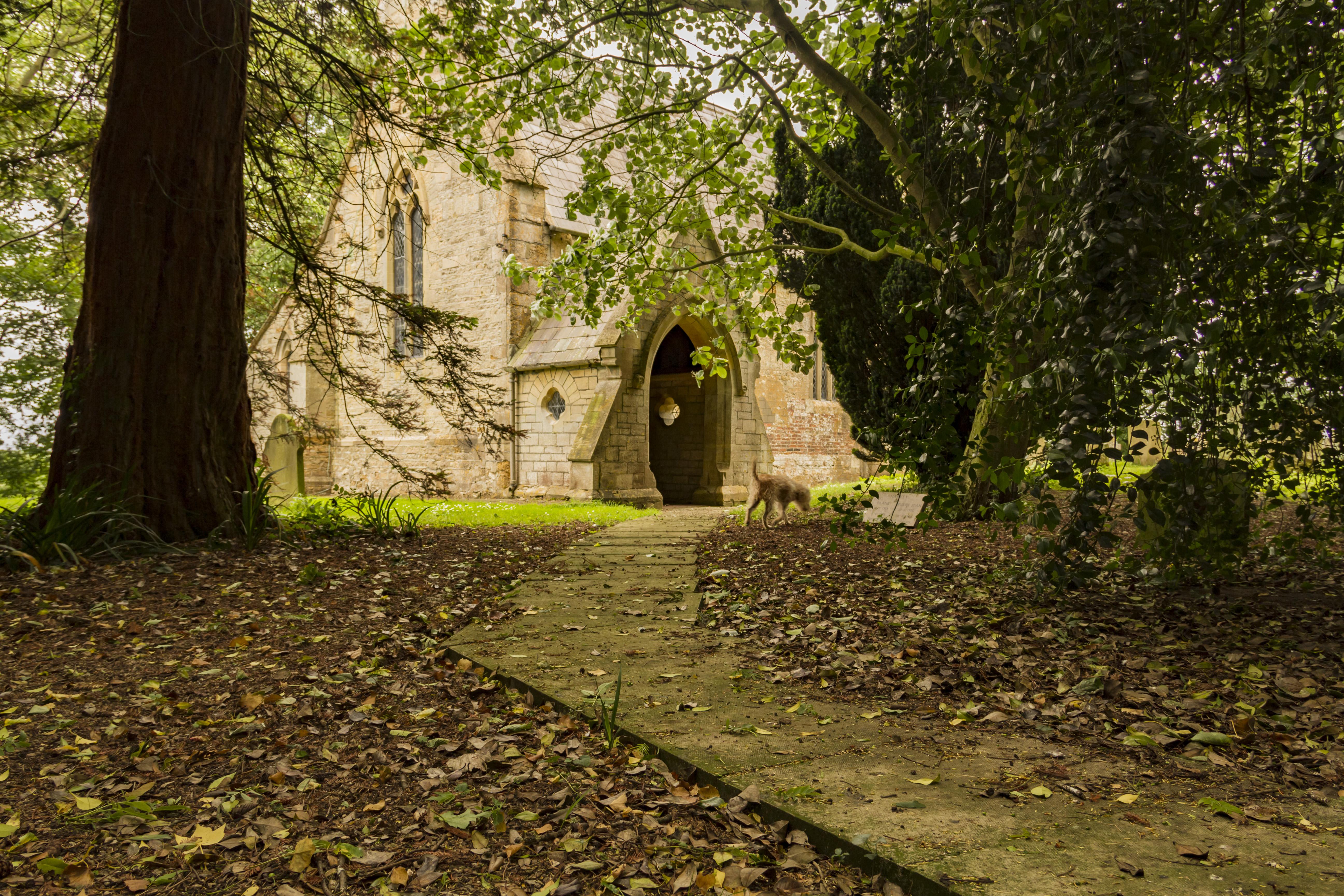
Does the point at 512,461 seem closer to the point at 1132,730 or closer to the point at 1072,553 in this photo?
the point at 1072,553

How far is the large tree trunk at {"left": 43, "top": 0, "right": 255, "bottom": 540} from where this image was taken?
567cm

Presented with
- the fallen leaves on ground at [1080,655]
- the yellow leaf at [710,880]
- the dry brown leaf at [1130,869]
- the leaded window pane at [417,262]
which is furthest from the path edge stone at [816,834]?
the leaded window pane at [417,262]

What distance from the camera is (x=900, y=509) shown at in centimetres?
813

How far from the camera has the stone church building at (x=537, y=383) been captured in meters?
13.3

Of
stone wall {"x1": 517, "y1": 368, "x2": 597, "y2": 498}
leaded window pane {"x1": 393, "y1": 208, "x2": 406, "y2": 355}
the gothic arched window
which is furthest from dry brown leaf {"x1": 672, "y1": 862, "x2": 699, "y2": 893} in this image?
leaded window pane {"x1": 393, "y1": 208, "x2": 406, "y2": 355}

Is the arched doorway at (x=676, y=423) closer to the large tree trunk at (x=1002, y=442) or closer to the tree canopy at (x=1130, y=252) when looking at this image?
the tree canopy at (x=1130, y=252)

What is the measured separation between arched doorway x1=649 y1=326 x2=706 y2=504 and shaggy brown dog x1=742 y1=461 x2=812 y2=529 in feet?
19.9

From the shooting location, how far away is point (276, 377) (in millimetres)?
8336

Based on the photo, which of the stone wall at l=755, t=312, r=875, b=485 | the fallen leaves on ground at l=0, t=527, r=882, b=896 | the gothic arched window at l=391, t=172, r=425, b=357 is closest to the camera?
the fallen leaves on ground at l=0, t=527, r=882, b=896

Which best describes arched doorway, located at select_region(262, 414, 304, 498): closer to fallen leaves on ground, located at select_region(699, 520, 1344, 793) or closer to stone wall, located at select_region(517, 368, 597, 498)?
stone wall, located at select_region(517, 368, 597, 498)

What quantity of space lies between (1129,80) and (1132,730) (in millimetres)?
2195

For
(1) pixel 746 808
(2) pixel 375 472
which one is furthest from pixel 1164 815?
(2) pixel 375 472

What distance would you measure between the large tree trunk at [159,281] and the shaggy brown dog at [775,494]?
17.3 feet

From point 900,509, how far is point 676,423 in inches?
319
